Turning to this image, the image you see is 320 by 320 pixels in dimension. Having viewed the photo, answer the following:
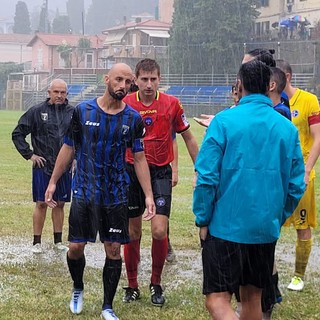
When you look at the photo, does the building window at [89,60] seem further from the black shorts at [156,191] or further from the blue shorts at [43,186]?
the black shorts at [156,191]

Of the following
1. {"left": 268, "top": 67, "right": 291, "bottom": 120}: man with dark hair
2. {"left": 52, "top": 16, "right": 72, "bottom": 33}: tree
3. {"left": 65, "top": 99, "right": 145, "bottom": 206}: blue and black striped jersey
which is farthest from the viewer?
{"left": 52, "top": 16, "right": 72, "bottom": 33}: tree

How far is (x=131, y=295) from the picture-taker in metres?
6.70

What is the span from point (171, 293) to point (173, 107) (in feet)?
5.35

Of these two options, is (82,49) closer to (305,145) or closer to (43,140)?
(43,140)

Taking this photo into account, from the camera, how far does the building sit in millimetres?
91500

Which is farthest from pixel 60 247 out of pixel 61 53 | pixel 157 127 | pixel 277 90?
pixel 61 53

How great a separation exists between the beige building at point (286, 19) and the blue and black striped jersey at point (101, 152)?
187 ft

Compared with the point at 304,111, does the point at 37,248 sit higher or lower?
lower

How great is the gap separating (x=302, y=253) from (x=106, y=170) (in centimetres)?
214

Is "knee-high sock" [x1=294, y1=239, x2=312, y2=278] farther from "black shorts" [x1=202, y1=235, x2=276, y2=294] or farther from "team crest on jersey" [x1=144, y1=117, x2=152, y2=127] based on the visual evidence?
"black shorts" [x1=202, y1=235, x2=276, y2=294]

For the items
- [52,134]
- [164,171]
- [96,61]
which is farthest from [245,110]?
[96,61]

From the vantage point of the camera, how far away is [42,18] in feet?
477

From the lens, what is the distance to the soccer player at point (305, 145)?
6793mm

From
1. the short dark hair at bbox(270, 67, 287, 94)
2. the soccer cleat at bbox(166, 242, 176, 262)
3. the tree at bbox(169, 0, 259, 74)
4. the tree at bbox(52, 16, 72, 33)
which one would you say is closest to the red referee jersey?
the short dark hair at bbox(270, 67, 287, 94)
